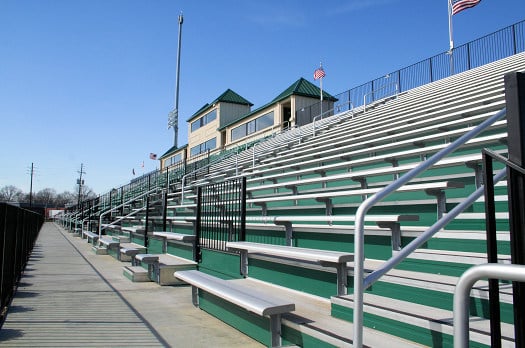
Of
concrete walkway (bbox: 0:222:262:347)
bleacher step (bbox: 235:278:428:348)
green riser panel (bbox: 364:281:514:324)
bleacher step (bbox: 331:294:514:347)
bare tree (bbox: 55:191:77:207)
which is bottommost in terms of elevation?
concrete walkway (bbox: 0:222:262:347)

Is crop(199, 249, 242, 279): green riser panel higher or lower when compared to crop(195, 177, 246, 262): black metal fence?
lower

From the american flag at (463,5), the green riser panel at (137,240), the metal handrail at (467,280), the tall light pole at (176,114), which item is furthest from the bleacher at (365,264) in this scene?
the tall light pole at (176,114)

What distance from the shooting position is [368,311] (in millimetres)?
3070

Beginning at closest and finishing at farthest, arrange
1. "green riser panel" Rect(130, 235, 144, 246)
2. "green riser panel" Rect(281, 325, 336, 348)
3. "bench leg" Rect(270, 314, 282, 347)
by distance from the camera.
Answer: "green riser panel" Rect(281, 325, 336, 348) < "bench leg" Rect(270, 314, 282, 347) < "green riser panel" Rect(130, 235, 144, 246)

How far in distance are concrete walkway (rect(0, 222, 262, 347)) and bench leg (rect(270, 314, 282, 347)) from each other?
367 mm

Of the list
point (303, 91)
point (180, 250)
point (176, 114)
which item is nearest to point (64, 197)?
point (176, 114)

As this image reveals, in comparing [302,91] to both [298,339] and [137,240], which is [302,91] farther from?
[298,339]

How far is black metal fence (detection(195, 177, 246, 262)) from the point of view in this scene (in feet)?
20.0

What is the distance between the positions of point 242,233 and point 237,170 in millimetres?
6694

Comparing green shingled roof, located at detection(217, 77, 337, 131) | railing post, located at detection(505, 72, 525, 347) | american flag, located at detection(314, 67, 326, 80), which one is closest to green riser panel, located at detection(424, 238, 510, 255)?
railing post, located at detection(505, 72, 525, 347)

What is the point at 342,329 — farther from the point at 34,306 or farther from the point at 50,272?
the point at 50,272

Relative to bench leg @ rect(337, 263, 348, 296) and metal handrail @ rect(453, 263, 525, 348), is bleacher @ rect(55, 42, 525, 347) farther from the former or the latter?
metal handrail @ rect(453, 263, 525, 348)

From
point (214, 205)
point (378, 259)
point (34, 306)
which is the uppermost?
point (214, 205)

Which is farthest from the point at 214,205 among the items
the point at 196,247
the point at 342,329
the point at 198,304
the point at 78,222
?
the point at 78,222
